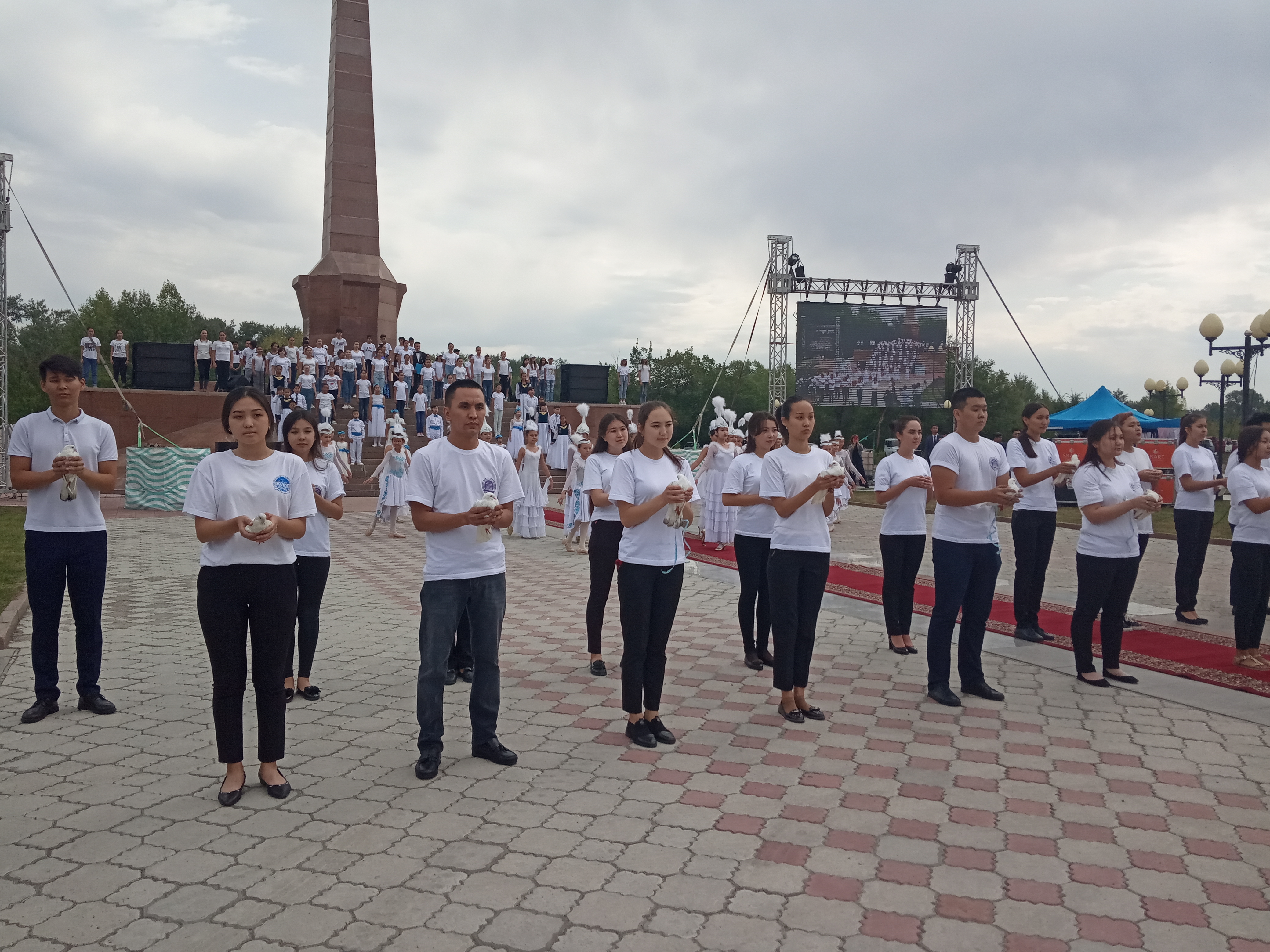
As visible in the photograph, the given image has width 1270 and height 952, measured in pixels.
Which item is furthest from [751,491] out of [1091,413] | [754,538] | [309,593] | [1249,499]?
[1091,413]

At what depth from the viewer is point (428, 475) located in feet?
13.8

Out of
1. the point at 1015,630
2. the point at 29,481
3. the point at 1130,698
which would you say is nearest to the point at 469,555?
the point at 29,481

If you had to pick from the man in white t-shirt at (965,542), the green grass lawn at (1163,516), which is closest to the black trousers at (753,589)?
the man in white t-shirt at (965,542)

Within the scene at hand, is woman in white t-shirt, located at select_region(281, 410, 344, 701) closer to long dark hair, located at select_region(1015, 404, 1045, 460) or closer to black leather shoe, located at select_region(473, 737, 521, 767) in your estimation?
black leather shoe, located at select_region(473, 737, 521, 767)

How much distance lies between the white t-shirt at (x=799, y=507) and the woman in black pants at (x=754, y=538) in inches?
43.7

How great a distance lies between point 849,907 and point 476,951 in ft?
3.97

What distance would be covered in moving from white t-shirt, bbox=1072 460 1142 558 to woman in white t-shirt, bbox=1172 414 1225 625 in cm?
262

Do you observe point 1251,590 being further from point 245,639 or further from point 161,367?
point 161,367

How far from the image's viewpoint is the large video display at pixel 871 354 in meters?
30.8

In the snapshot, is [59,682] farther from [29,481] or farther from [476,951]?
[476,951]

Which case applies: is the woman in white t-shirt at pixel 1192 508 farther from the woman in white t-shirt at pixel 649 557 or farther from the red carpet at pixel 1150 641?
the woman in white t-shirt at pixel 649 557

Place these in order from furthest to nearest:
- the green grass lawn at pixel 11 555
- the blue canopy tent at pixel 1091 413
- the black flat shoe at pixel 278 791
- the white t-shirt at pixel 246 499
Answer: the blue canopy tent at pixel 1091 413
the green grass lawn at pixel 11 555
the black flat shoe at pixel 278 791
the white t-shirt at pixel 246 499

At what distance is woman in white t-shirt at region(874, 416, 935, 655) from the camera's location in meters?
7.03

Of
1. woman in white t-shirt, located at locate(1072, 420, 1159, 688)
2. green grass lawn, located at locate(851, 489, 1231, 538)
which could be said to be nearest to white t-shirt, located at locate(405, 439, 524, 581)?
woman in white t-shirt, located at locate(1072, 420, 1159, 688)
